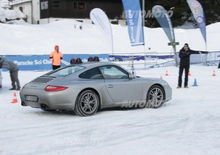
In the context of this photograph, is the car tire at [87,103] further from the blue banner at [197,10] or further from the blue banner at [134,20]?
the blue banner at [197,10]

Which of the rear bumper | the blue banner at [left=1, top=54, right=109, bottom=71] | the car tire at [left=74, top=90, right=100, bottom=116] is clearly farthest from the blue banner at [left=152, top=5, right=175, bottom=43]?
the rear bumper

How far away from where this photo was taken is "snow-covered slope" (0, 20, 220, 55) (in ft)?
135

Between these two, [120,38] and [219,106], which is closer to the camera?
[219,106]

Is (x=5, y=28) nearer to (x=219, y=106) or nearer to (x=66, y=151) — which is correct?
(x=219, y=106)

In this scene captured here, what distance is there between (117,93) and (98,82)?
0.61m

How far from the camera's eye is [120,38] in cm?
4738

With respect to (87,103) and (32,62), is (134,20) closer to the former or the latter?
(32,62)

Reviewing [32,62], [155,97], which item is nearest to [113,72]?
[155,97]

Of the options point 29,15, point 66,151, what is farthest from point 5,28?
point 66,151

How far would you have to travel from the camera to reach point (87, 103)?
9992mm

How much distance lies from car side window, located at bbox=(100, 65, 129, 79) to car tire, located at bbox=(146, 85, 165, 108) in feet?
2.67

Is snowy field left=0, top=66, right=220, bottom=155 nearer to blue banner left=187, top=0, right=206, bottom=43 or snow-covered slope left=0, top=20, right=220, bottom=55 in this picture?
blue banner left=187, top=0, right=206, bottom=43

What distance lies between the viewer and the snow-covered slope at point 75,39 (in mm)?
41031

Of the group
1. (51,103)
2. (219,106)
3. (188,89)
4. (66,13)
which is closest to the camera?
(51,103)
